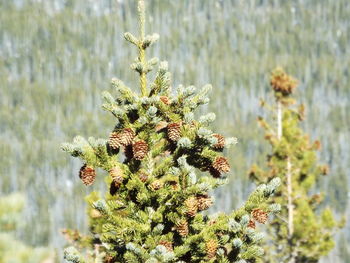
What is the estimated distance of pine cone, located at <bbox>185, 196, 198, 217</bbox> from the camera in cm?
634

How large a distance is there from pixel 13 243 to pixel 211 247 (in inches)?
90.8

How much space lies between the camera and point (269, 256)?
21.4 meters

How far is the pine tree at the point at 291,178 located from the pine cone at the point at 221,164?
51.6 ft

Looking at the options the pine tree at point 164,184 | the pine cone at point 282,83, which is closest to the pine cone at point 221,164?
the pine tree at point 164,184

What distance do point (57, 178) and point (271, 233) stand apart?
6951 inches

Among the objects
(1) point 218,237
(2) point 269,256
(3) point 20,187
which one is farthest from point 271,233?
(3) point 20,187

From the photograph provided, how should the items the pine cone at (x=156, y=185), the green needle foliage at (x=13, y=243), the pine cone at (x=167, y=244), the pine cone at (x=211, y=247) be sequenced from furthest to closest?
the pine cone at (x=156, y=185) → the pine cone at (x=211, y=247) → the pine cone at (x=167, y=244) → the green needle foliage at (x=13, y=243)

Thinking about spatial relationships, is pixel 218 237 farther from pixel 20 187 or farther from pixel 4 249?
pixel 20 187

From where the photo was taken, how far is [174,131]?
6.63 metres

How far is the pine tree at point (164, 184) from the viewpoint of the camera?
6.32m

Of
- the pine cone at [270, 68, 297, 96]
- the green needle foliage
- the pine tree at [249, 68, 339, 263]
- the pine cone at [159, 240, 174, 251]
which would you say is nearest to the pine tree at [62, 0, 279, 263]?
the pine cone at [159, 240, 174, 251]

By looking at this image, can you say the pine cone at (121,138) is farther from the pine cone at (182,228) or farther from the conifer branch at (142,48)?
the pine cone at (182,228)

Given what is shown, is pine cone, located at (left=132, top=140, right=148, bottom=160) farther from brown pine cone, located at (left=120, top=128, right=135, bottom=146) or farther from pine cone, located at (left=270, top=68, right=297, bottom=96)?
pine cone, located at (left=270, top=68, right=297, bottom=96)

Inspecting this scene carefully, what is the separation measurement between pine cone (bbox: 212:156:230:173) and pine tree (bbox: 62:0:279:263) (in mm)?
11
